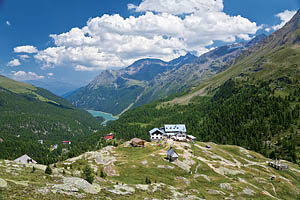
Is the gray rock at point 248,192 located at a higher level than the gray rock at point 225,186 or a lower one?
lower

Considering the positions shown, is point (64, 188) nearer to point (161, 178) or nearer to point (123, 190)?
point (123, 190)

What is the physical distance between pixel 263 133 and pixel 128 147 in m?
119

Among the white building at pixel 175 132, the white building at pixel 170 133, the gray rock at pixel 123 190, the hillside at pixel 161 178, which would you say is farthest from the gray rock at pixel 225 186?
the white building at pixel 175 132

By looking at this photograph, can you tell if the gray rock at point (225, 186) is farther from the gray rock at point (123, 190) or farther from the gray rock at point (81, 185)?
the gray rock at point (81, 185)

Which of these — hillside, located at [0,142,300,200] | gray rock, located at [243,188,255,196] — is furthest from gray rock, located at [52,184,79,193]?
gray rock, located at [243,188,255,196]

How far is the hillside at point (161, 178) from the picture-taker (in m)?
40.7

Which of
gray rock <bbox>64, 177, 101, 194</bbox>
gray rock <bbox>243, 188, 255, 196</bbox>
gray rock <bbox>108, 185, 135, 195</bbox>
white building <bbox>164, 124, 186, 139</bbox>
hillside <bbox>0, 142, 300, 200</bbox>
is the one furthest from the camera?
white building <bbox>164, 124, 186, 139</bbox>

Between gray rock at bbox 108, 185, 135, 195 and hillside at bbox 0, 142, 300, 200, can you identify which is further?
gray rock at bbox 108, 185, 135, 195

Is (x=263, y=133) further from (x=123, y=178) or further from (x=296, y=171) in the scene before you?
(x=123, y=178)

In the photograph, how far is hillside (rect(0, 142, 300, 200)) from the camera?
133 feet

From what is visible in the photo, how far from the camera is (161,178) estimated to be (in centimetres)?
7169

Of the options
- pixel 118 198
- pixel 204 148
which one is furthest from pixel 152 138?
pixel 118 198

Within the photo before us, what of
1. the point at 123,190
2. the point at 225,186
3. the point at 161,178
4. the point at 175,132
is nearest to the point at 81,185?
the point at 123,190

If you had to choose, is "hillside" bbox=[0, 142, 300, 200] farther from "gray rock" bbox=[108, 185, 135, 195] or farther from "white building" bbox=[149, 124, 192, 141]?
"white building" bbox=[149, 124, 192, 141]
